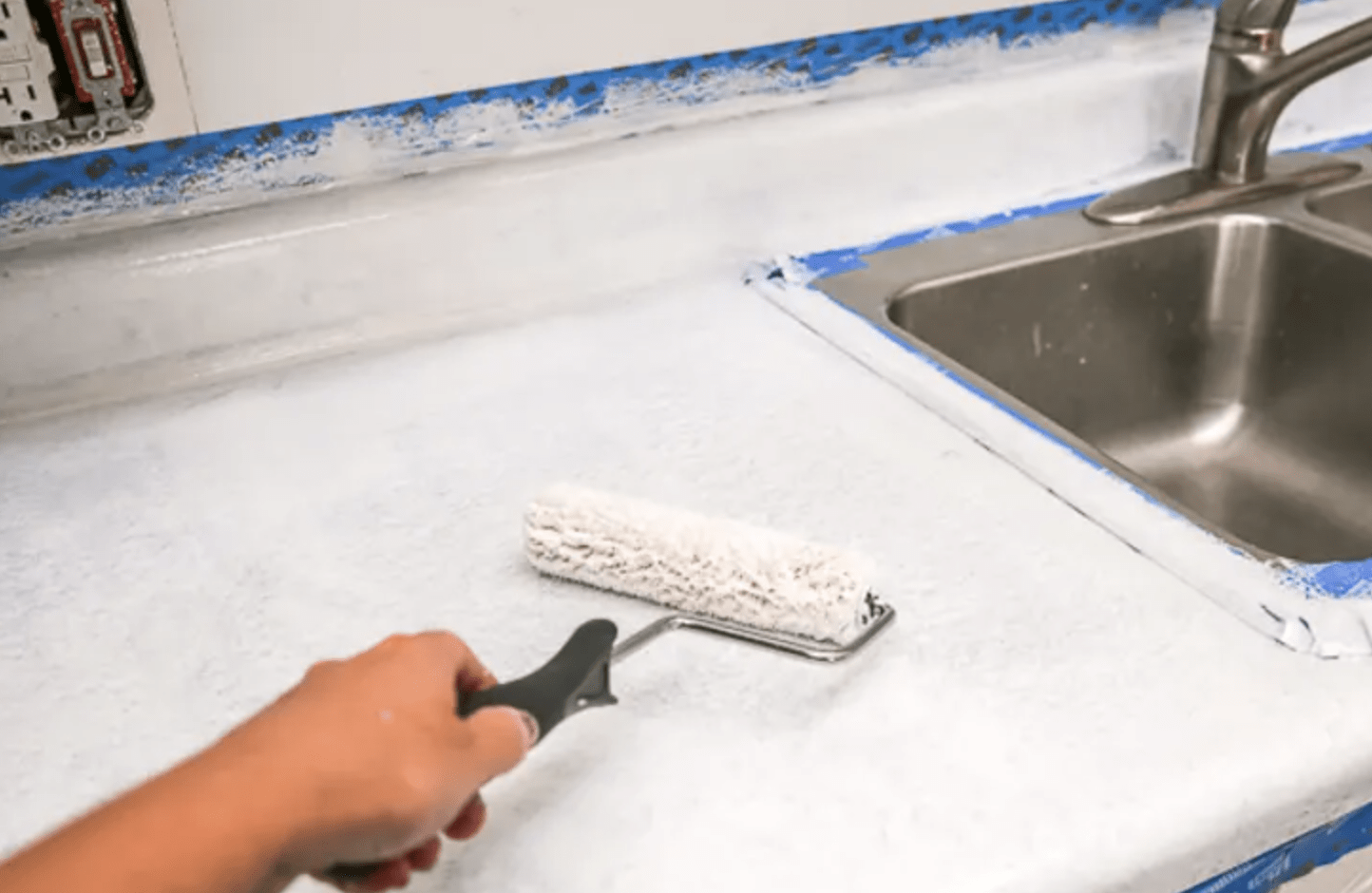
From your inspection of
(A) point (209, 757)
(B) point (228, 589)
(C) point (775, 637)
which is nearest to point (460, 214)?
(B) point (228, 589)

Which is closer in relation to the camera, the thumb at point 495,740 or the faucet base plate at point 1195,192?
the thumb at point 495,740

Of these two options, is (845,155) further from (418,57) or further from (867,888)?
(867,888)

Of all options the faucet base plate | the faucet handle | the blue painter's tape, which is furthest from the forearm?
the faucet handle

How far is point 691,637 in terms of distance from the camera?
1.91ft

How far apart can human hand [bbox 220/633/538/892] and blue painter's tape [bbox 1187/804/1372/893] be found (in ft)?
1.00

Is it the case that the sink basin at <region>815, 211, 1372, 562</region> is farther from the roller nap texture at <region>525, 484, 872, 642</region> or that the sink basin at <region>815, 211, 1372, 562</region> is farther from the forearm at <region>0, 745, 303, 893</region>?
the forearm at <region>0, 745, 303, 893</region>

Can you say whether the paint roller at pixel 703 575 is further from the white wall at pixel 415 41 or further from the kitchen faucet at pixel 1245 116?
the kitchen faucet at pixel 1245 116

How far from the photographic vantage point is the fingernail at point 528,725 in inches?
17.4

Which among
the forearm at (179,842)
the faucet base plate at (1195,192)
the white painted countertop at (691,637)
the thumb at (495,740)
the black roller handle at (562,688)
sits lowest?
the white painted countertop at (691,637)

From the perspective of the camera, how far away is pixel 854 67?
3.37 feet

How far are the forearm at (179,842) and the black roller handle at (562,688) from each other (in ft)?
0.17

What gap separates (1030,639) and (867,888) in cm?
17

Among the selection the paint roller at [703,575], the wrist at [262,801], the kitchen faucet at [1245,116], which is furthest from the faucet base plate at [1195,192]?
the wrist at [262,801]

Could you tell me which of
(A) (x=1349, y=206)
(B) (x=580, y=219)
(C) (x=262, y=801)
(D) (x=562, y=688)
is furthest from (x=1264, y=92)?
(C) (x=262, y=801)
